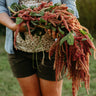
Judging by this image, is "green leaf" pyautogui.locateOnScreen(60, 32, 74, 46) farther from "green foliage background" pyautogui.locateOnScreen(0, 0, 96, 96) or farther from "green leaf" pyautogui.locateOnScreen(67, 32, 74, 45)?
"green foliage background" pyautogui.locateOnScreen(0, 0, 96, 96)

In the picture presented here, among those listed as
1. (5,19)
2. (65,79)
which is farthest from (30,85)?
(65,79)

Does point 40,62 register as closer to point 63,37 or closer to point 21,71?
point 21,71

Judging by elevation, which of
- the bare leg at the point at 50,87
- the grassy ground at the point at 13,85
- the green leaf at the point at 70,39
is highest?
the green leaf at the point at 70,39

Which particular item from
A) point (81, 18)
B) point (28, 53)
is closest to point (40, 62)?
point (28, 53)

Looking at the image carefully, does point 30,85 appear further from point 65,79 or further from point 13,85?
point 65,79

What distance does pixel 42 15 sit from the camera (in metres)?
1.46

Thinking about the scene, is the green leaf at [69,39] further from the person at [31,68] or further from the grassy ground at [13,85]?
the grassy ground at [13,85]

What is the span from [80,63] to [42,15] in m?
0.39

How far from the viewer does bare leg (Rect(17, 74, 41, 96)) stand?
189 cm

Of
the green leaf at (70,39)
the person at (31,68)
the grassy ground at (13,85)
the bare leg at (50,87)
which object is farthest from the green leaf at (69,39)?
the grassy ground at (13,85)

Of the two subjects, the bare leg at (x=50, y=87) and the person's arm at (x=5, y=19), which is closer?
the person's arm at (x=5, y=19)

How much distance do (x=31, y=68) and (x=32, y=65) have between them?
0.10 ft

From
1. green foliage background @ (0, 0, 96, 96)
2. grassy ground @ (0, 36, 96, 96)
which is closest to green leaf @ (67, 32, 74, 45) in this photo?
green foliage background @ (0, 0, 96, 96)

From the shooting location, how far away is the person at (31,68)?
1.75m
